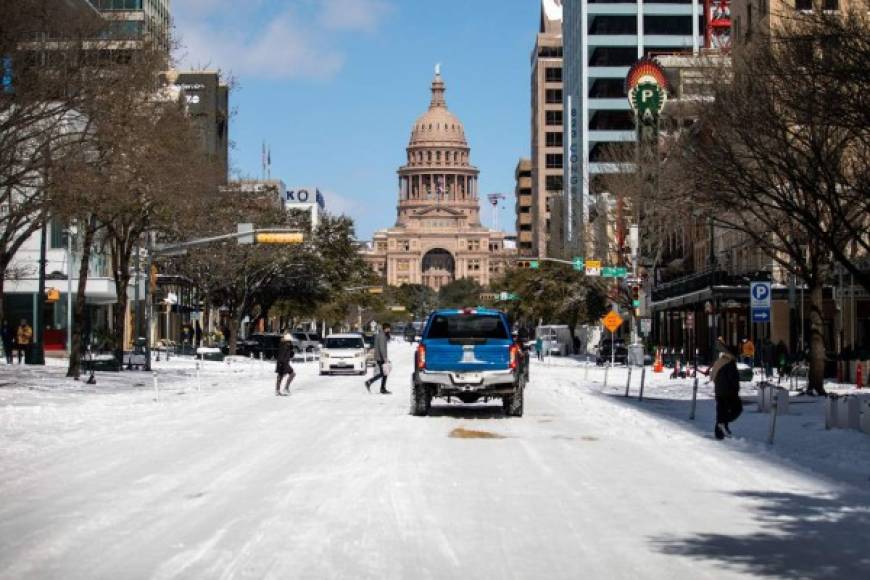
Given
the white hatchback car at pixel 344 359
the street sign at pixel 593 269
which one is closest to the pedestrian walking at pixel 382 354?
the white hatchback car at pixel 344 359

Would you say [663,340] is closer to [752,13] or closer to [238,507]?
[752,13]

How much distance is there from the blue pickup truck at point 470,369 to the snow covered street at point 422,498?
497mm

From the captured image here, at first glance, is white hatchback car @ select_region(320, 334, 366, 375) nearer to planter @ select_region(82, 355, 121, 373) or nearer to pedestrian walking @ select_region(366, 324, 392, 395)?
planter @ select_region(82, 355, 121, 373)

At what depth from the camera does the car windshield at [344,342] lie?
164ft

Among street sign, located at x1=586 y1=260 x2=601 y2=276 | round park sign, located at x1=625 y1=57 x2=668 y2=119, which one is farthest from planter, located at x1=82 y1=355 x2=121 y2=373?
round park sign, located at x1=625 y1=57 x2=668 y2=119

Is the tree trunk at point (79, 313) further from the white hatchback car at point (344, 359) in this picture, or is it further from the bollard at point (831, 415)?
the bollard at point (831, 415)

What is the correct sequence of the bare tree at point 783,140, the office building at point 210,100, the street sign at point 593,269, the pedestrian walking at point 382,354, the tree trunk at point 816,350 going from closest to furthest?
the bare tree at point 783,140 → the pedestrian walking at point 382,354 → the tree trunk at point 816,350 → the street sign at point 593,269 → the office building at point 210,100

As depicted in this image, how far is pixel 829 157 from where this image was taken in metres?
28.1

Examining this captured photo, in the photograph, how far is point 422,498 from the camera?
1317 cm

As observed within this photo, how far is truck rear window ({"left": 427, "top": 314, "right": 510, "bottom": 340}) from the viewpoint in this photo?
84.9 ft

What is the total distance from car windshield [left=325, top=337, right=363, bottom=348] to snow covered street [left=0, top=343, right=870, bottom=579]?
23.9 m

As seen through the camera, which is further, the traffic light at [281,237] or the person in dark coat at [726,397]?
the traffic light at [281,237]

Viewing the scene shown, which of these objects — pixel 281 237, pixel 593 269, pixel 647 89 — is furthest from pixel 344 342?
pixel 647 89

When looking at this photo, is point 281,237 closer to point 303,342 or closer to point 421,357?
point 421,357
